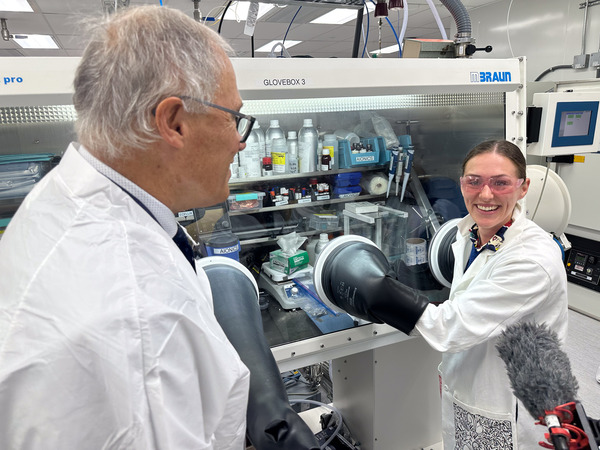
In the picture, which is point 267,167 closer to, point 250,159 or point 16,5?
point 250,159

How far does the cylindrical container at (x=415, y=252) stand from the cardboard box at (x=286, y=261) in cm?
45

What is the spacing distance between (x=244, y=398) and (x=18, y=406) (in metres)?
0.33

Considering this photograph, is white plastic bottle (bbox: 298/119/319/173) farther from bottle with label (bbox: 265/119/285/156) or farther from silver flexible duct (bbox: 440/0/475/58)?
silver flexible duct (bbox: 440/0/475/58)

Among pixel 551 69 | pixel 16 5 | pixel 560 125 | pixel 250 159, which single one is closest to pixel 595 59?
pixel 551 69

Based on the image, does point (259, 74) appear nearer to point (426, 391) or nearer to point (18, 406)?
point (18, 406)

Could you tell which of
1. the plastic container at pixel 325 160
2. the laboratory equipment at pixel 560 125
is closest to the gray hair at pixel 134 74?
the plastic container at pixel 325 160

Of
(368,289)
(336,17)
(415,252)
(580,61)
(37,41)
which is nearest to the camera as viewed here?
(368,289)

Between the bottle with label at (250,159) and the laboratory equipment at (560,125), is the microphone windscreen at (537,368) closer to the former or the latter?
the bottle with label at (250,159)

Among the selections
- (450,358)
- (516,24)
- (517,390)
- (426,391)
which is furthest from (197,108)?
(516,24)

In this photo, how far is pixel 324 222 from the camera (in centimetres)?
165

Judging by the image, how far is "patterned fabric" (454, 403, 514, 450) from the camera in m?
1.27

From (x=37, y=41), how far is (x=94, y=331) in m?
7.17

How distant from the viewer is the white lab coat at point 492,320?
115 centimetres

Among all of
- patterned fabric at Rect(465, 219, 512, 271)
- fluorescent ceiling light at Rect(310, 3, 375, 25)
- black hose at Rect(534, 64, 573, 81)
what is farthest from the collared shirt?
fluorescent ceiling light at Rect(310, 3, 375, 25)
